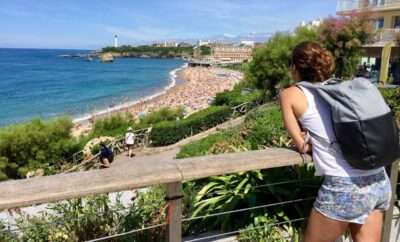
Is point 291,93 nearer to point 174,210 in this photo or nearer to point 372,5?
point 174,210

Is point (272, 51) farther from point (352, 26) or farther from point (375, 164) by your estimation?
point (375, 164)

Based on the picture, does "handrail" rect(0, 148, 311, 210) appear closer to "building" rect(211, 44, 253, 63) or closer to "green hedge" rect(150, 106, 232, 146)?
"green hedge" rect(150, 106, 232, 146)

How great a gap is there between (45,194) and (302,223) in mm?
1810

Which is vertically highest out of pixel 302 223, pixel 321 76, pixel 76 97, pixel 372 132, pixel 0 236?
pixel 321 76

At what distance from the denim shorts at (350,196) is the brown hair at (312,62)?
0.52 meters

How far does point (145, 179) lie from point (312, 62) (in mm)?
1016

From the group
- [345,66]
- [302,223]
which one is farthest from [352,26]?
[302,223]

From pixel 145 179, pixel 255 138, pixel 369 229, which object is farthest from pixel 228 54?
pixel 145 179

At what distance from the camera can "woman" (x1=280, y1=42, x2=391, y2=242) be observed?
182 cm

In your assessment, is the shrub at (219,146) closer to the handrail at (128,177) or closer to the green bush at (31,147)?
the handrail at (128,177)

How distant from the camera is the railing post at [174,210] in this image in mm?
1878

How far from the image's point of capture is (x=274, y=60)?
2498cm

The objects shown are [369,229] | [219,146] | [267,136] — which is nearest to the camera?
[369,229]

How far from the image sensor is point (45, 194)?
1518 mm
